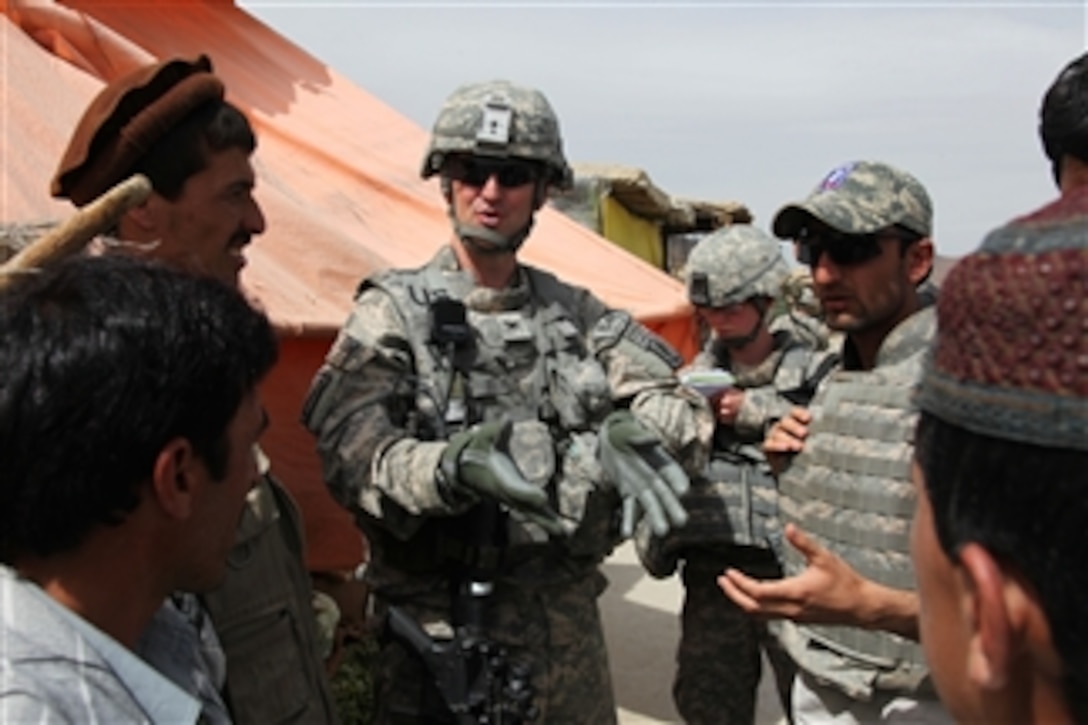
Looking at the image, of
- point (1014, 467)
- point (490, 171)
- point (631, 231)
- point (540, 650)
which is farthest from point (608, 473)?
point (631, 231)

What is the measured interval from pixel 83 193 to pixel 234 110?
349 millimetres

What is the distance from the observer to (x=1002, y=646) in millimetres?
801

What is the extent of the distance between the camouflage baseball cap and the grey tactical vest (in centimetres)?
23

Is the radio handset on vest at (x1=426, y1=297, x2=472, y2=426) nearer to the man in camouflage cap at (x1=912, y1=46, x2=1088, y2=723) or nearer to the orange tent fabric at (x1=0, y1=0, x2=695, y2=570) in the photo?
the orange tent fabric at (x1=0, y1=0, x2=695, y2=570)

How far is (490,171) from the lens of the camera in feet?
→ 9.48

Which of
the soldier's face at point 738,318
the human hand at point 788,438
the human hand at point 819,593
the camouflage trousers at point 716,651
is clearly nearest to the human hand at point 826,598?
the human hand at point 819,593

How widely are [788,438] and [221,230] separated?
1326mm

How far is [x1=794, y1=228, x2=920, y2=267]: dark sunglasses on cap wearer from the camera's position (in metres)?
2.49

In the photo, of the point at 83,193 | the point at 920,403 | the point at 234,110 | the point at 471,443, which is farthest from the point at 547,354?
the point at 920,403

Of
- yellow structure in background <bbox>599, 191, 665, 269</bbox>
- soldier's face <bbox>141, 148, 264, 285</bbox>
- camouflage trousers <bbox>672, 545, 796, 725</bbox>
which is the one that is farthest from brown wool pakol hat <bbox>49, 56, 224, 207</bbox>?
yellow structure in background <bbox>599, 191, 665, 269</bbox>

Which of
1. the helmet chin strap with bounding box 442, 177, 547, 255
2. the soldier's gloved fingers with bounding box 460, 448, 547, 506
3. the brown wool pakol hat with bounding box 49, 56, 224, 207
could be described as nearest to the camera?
the brown wool pakol hat with bounding box 49, 56, 224, 207

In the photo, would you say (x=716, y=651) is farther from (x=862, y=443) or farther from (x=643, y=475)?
(x=862, y=443)

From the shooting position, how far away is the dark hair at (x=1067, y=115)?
2268mm

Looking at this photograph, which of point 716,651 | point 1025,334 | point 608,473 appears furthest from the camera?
point 716,651
